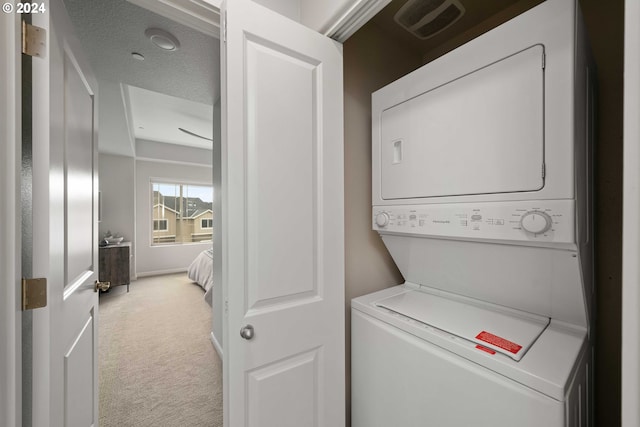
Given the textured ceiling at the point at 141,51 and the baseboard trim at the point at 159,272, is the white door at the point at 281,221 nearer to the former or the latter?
the textured ceiling at the point at 141,51

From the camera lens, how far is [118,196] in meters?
5.14

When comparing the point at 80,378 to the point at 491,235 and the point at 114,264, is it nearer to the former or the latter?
the point at 491,235

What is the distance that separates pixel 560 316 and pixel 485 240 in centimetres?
40

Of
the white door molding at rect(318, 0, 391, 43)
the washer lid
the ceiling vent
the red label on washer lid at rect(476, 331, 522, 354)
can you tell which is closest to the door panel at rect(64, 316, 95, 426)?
the washer lid

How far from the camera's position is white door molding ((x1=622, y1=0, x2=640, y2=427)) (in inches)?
15.0

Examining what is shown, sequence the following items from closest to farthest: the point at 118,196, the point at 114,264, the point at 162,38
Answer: the point at 162,38
the point at 114,264
the point at 118,196

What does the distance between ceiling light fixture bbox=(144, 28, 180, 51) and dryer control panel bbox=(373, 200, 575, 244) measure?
5.36ft

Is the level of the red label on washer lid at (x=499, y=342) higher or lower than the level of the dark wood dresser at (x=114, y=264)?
higher

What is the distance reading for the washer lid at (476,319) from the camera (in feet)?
2.99

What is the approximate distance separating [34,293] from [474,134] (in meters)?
1.57

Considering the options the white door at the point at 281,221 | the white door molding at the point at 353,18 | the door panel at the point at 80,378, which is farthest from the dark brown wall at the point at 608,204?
the door panel at the point at 80,378

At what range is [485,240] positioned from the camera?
1.04 metres

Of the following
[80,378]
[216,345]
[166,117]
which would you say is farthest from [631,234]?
[166,117]

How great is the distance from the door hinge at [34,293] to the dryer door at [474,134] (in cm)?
136
